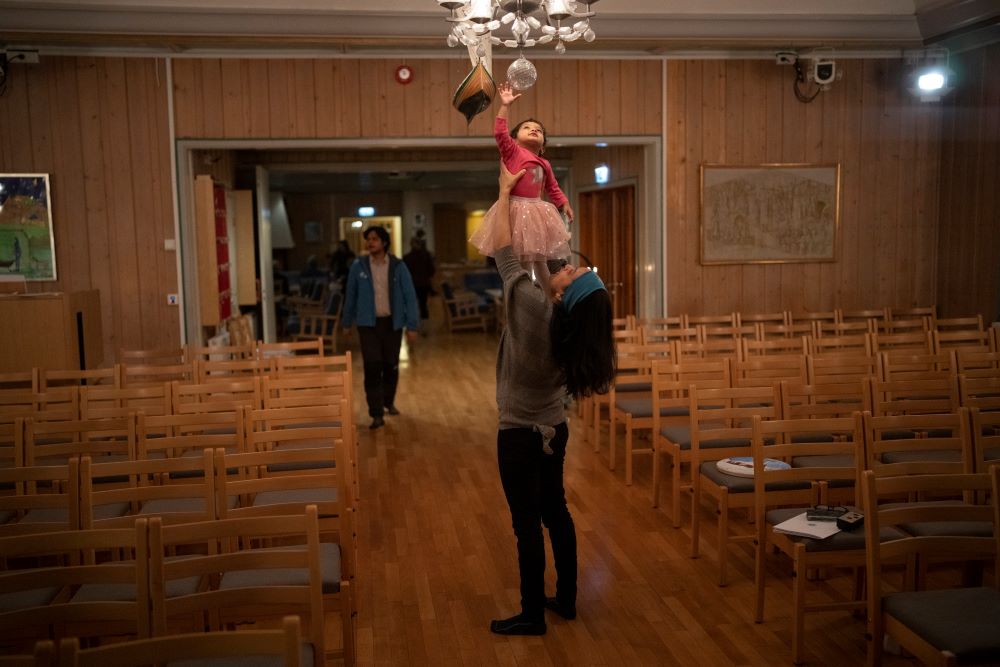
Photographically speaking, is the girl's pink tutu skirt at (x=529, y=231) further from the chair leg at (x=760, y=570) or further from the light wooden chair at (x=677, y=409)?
the light wooden chair at (x=677, y=409)

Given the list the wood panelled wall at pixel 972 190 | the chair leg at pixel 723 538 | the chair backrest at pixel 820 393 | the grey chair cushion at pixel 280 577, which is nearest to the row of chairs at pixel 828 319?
Answer: the wood panelled wall at pixel 972 190

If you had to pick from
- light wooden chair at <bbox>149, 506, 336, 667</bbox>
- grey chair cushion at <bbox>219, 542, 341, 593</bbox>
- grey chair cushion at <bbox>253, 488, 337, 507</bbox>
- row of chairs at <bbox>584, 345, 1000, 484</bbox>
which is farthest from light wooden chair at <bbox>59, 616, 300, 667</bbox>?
row of chairs at <bbox>584, 345, 1000, 484</bbox>

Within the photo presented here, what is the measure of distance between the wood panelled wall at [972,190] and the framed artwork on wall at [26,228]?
27.6 ft

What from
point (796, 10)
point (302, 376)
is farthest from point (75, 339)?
point (796, 10)

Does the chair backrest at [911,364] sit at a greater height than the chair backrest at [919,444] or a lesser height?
greater

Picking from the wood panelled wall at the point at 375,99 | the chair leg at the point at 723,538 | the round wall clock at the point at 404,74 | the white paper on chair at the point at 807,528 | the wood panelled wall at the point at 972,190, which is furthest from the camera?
the wood panelled wall at the point at 972,190

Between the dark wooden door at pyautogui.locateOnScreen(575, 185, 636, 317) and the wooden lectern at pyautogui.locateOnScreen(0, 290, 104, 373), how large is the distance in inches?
223

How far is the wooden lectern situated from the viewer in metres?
6.69

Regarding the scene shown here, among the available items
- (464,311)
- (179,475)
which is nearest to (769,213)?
(179,475)

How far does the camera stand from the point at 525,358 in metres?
3.50

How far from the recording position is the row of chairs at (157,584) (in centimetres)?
257

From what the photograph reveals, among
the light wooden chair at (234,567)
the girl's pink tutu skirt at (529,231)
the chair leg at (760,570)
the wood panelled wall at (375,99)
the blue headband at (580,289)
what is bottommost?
the chair leg at (760,570)

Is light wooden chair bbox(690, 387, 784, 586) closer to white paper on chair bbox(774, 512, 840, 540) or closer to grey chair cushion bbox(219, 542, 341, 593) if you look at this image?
white paper on chair bbox(774, 512, 840, 540)

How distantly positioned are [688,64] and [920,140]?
2524mm
